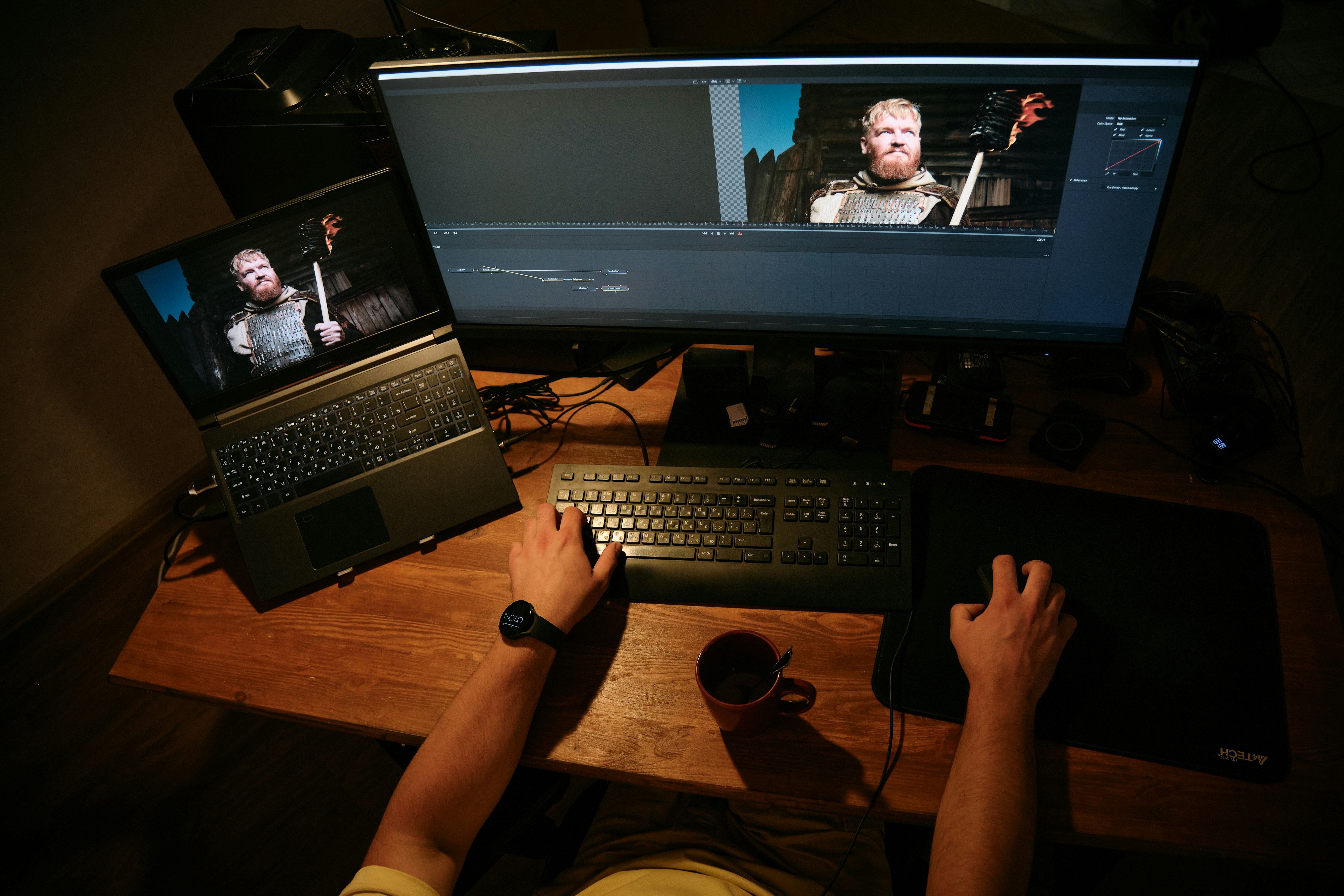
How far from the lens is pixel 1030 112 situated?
2.49 ft

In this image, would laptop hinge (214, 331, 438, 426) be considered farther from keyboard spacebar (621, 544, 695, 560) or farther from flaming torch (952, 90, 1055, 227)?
flaming torch (952, 90, 1055, 227)

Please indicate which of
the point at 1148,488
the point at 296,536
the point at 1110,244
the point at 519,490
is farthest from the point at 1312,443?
the point at 296,536

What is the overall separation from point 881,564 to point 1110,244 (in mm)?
454

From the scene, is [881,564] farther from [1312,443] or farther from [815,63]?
[1312,443]

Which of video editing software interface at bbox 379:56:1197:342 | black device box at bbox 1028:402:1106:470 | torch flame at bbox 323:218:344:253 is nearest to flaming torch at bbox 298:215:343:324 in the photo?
torch flame at bbox 323:218:344:253

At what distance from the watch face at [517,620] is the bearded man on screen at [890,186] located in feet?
1.86

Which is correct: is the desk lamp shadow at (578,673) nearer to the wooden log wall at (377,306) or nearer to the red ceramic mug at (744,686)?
the red ceramic mug at (744,686)

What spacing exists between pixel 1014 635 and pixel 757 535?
12.2 inches

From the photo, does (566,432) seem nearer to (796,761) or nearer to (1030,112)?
(796,761)

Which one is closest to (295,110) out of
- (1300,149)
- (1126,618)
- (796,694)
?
(796,694)

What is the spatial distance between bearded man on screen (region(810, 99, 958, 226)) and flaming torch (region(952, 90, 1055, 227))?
52mm

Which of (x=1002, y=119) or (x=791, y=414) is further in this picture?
(x=791, y=414)

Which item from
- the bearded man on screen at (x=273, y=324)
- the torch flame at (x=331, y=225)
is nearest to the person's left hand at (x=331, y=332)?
the bearded man on screen at (x=273, y=324)

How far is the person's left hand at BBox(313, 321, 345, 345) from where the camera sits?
103 centimetres
